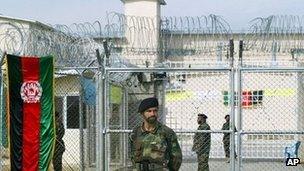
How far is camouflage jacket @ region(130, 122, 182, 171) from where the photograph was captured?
6723 mm

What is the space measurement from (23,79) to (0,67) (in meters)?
0.35

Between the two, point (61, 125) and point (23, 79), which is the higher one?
point (23, 79)

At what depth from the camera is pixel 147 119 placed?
674 cm

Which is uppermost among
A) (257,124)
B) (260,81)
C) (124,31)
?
→ (124,31)

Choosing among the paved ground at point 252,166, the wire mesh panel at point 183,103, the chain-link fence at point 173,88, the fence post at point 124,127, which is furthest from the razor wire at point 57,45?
the paved ground at point 252,166

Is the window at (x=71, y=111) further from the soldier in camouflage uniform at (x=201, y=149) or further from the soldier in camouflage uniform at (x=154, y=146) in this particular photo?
the soldier in camouflage uniform at (x=154, y=146)

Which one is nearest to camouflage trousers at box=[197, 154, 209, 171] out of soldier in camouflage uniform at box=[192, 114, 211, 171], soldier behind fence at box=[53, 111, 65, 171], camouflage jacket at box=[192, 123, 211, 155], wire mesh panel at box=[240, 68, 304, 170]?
soldier in camouflage uniform at box=[192, 114, 211, 171]

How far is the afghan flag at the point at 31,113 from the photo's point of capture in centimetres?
871

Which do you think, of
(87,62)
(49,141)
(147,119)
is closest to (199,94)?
(87,62)

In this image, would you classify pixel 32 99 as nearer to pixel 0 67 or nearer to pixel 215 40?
pixel 0 67

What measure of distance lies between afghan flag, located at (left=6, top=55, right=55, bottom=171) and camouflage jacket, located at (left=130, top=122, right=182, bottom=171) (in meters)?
2.43

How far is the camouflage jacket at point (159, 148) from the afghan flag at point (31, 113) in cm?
243

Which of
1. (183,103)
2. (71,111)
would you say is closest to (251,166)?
(183,103)

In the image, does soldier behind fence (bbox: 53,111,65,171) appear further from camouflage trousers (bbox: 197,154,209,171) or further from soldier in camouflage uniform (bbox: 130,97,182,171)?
soldier in camouflage uniform (bbox: 130,97,182,171)
